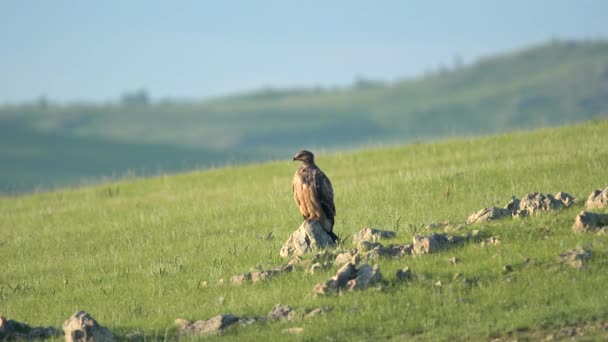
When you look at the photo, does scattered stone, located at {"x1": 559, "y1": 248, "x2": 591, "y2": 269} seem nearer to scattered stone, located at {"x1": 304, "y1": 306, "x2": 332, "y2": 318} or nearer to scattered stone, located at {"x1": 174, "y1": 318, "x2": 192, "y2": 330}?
scattered stone, located at {"x1": 304, "y1": 306, "x2": 332, "y2": 318}

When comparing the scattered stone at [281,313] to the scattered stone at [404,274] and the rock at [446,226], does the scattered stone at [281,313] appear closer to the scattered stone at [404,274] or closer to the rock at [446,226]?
the scattered stone at [404,274]

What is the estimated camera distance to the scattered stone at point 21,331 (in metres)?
14.1

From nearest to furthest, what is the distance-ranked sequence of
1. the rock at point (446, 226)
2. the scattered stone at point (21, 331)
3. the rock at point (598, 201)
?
the scattered stone at point (21, 331) → the rock at point (598, 201) → the rock at point (446, 226)

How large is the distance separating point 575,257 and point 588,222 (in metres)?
1.57

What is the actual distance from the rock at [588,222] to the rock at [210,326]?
507 centimetres

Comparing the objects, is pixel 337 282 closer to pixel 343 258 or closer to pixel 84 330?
pixel 343 258

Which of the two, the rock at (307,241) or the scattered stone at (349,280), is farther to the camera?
the rock at (307,241)

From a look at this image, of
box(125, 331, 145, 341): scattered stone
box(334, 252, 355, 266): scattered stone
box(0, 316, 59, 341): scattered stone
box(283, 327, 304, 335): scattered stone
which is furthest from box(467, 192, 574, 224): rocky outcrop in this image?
box(0, 316, 59, 341): scattered stone

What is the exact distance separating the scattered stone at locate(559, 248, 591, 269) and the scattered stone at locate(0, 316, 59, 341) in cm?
643

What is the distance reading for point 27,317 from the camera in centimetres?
1589

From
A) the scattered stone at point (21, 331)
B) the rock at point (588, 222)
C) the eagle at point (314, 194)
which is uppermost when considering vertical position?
the eagle at point (314, 194)

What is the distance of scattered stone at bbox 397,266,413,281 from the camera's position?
48.2ft

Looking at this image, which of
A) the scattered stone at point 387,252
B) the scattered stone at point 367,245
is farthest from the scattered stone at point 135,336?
the scattered stone at point 367,245

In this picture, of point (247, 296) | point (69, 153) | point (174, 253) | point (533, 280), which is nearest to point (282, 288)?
point (247, 296)
